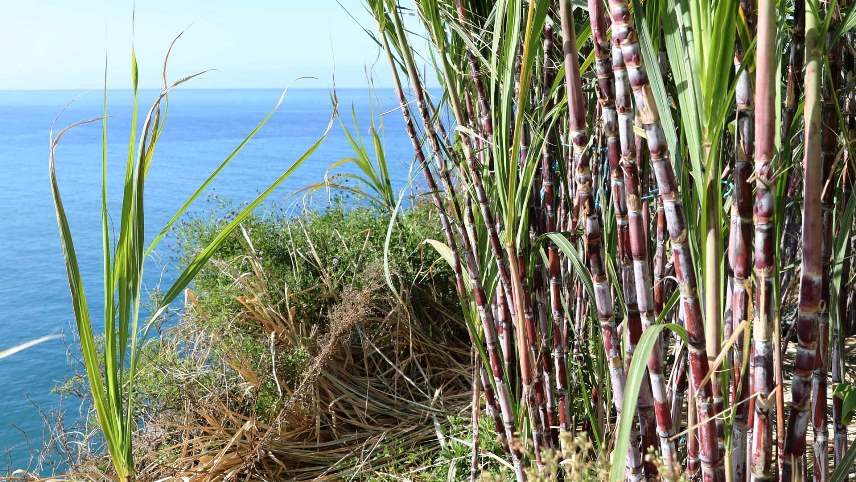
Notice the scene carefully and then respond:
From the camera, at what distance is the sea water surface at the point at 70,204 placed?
8.67 feet

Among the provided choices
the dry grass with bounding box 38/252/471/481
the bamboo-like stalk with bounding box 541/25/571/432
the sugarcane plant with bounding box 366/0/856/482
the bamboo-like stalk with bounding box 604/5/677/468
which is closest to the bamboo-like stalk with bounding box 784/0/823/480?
the sugarcane plant with bounding box 366/0/856/482

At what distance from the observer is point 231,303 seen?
6.08ft

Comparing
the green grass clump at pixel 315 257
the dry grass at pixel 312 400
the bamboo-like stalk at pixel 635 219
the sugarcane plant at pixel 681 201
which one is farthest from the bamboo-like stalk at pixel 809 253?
the green grass clump at pixel 315 257

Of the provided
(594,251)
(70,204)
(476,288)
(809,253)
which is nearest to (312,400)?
(476,288)

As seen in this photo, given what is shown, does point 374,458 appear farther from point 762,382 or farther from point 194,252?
point 762,382

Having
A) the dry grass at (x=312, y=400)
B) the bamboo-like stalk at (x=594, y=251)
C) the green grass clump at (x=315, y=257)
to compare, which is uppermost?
the bamboo-like stalk at (x=594, y=251)

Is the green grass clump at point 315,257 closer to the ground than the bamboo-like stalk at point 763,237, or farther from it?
closer to the ground

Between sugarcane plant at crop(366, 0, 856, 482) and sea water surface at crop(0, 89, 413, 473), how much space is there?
0.26 meters

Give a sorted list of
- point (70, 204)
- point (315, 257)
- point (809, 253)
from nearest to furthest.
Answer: point (809, 253) → point (315, 257) → point (70, 204)

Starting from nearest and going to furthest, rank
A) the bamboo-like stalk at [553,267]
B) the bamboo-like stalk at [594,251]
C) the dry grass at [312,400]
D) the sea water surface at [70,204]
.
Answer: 1. the bamboo-like stalk at [594,251]
2. the bamboo-like stalk at [553,267]
3. the dry grass at [312,400]
4. the sea water surface at [70,204]

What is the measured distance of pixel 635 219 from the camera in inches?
25.2

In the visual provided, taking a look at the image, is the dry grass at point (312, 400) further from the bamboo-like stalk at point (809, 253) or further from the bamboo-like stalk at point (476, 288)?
the bamboo-like stalk at point (809, 253)

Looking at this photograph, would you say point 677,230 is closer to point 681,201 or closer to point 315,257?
point 681,201

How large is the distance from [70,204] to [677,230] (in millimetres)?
5651
